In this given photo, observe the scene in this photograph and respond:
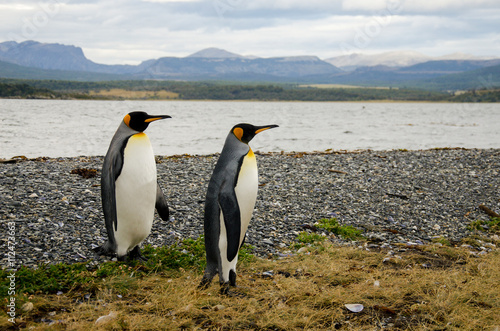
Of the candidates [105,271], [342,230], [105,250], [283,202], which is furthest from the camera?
[283,202]

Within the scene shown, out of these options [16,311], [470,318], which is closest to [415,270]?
[470,318]

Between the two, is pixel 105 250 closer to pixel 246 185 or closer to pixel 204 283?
pixel 204 283

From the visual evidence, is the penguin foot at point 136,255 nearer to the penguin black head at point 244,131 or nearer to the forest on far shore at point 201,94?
the penguin black head at point 244,131

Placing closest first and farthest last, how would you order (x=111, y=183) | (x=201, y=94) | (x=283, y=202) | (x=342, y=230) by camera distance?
(x=111, y=183), (x=342, y=230), (x=283, y=202), (x=201, y=94)

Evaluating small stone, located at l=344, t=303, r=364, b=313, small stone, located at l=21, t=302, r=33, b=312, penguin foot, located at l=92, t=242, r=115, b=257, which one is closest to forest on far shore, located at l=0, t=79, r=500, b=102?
penguin foot, located at l=92, t=242, r=115, b=257

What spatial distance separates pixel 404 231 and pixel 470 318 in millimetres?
3679

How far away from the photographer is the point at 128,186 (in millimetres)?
5027

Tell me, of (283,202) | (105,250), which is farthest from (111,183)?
(283,202)

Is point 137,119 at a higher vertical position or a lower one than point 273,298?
higher

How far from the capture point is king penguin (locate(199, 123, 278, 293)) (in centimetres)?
446

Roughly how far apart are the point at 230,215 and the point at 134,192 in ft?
4.25

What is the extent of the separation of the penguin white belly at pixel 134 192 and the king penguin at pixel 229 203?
3.11 feet

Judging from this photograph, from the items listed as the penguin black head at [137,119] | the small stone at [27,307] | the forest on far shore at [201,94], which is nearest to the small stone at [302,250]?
the penguin black head at [137,119]

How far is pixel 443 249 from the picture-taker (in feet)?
21.3
